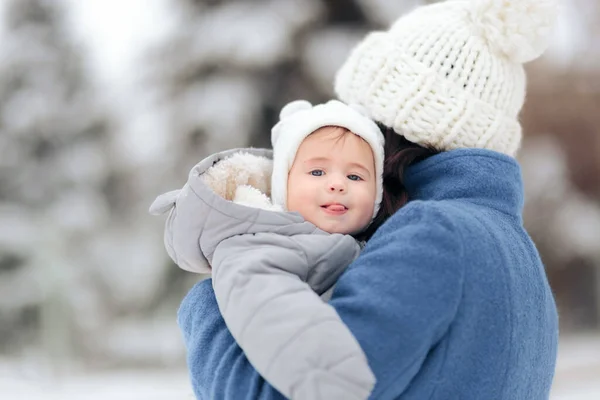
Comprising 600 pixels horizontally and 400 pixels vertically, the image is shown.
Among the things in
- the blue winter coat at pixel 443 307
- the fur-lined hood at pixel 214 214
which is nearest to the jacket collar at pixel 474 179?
the blue winter coat at pixel 443 307

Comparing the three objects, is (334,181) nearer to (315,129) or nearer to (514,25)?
(315,129)

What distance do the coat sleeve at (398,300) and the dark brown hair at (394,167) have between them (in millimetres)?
265

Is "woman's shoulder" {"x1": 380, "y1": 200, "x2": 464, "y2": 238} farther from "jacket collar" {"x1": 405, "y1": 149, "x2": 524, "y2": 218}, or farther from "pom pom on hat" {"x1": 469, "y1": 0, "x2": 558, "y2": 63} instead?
"pom pom on hat" {"x1": 469, "y1": 0, "x2": 558, "y2": 63}

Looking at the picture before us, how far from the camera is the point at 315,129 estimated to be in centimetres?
139

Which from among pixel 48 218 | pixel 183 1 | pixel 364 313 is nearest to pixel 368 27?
pixel 183 1

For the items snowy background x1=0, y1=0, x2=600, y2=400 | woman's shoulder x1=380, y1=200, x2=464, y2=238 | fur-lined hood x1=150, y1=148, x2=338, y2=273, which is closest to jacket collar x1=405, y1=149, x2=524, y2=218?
woman's shoulder x1=380, y1=200, x2=464, y2=238

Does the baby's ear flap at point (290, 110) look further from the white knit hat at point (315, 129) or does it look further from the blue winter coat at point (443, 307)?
the blue winter coat at point (443, 307)

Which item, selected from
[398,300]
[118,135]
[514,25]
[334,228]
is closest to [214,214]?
[334,228]

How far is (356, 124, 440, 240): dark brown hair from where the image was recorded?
1.38 metres

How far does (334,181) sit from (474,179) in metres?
0.26

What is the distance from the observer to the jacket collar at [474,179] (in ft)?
4.05

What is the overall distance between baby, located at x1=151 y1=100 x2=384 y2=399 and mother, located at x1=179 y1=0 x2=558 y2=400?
0.06 meters

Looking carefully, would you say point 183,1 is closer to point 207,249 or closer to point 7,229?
point 7,229

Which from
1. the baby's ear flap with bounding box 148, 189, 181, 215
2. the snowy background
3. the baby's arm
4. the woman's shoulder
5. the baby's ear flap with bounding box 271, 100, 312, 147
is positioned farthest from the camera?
the snowy background
